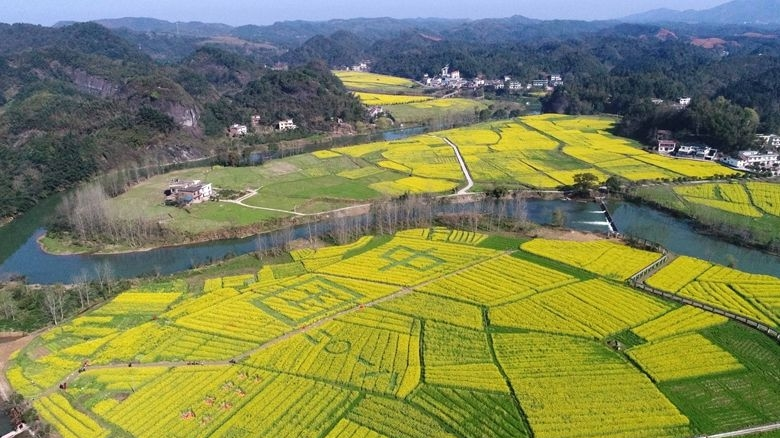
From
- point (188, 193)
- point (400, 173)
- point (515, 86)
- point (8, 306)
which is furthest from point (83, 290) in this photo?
point (515, 86)

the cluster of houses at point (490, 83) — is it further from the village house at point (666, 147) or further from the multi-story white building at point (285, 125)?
the village house at point (666, 147)

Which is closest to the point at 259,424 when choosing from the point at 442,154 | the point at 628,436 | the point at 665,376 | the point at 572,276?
the point at 628,436

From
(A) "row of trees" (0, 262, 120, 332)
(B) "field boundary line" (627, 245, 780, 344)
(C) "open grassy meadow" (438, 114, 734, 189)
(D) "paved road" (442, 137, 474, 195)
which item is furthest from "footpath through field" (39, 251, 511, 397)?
(C) "open grassy meadow" (438, 114, 734, 189)

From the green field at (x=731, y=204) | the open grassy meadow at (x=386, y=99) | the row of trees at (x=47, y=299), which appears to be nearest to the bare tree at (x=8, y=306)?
the row of trees at (x=47, y=299)

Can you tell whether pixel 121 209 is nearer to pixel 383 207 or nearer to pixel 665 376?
pixel 383 207

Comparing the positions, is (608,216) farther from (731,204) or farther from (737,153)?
(737,153)

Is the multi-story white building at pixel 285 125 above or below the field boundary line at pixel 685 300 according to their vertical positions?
above
